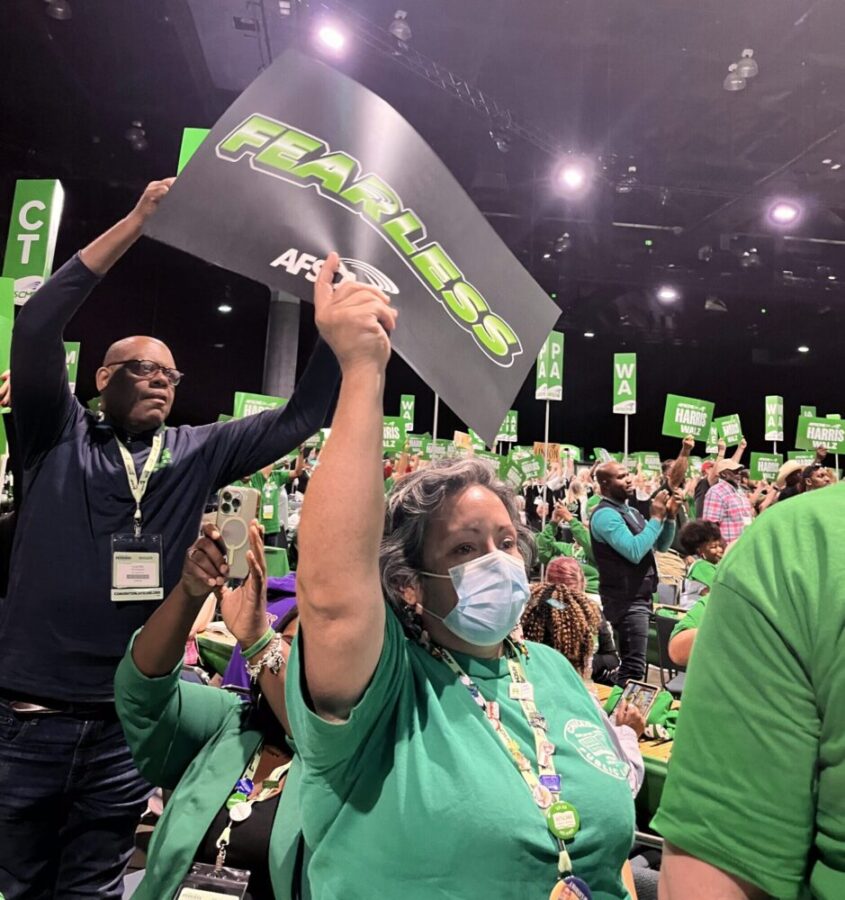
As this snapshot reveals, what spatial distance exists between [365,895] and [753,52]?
9.10 metres

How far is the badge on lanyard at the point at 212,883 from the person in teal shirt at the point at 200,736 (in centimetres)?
3

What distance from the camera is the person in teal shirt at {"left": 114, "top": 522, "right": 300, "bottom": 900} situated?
1.42 meters

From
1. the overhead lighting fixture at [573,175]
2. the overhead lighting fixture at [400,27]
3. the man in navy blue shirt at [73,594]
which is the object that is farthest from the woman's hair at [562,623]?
the overhead lighting fixture at [573,175]

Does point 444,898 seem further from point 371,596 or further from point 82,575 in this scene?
point 82,575

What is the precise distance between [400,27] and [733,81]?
12.6 ft

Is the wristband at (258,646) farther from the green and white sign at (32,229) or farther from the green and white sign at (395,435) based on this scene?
the green and white sign at (395,435)

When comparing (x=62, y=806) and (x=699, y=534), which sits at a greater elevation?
(x=699, y=534)

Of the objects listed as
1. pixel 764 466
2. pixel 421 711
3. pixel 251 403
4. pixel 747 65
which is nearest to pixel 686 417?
pixel 764 466

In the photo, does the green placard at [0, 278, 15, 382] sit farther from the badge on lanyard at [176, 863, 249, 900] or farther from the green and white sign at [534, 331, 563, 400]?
the green and white sign at [534, 331, 563, 400]

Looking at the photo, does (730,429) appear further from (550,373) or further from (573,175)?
(573,175)

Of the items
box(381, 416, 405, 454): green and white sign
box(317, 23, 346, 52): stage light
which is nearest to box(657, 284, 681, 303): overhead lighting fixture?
box(381, 416, 405, 454): green and white sign

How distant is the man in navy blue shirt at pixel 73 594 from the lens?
1.73m

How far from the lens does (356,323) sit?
99 cm

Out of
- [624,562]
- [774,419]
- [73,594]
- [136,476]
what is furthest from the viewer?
[774,419]
